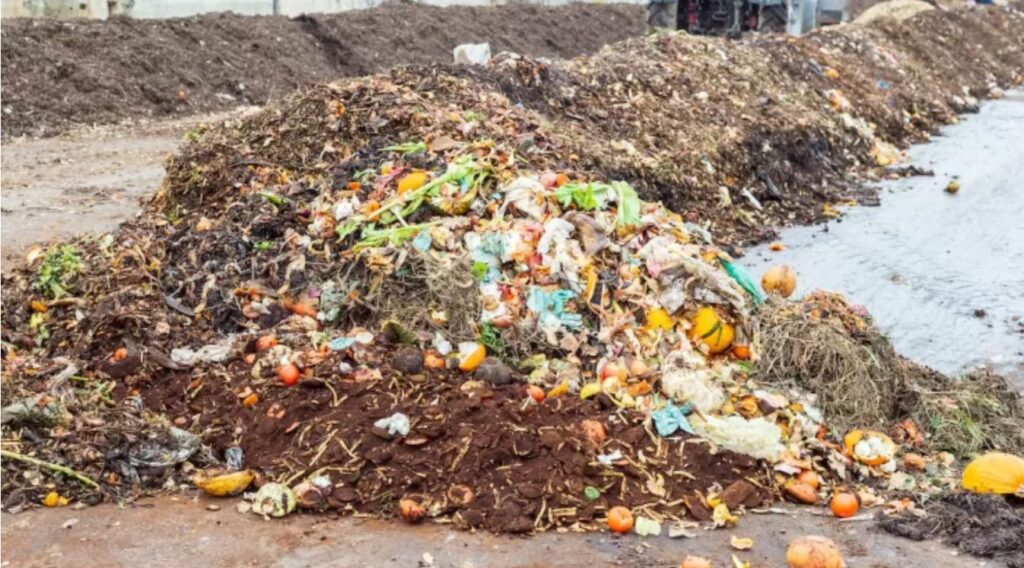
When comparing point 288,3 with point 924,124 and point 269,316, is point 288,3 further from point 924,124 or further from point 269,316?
point 269,316

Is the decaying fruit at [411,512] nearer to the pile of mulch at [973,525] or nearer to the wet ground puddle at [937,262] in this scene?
the pile of mulch at [973,525]

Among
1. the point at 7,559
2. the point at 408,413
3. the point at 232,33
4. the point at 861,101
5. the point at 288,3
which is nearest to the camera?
the point at 7,559

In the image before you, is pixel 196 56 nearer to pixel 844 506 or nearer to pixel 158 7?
pixel 158 7

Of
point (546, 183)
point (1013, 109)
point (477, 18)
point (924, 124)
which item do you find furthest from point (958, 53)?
point (546, 183)

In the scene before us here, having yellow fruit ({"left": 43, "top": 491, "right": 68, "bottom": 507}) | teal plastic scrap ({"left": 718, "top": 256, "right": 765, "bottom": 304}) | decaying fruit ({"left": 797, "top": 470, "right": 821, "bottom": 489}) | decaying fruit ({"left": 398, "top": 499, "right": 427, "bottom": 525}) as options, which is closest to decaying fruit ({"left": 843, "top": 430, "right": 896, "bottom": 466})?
decaying fruit ({"left": 797, "top": 470, "right": 821, "bottom": 489})

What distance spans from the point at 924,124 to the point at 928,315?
8919 millimetres

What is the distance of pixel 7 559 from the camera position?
441 cm

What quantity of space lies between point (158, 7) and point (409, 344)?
14029mm

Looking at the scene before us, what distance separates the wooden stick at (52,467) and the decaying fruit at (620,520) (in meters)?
2.23

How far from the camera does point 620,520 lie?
4.61m

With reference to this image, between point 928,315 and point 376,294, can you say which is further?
point 928,315

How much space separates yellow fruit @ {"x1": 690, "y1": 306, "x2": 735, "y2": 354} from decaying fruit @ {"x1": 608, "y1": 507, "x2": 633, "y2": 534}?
56.1 inches

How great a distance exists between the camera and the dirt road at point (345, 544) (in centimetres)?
439

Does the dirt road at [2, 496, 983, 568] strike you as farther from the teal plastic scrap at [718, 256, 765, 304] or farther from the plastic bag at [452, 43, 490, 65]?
the plastic bag at [452, 43, 490, 65]
